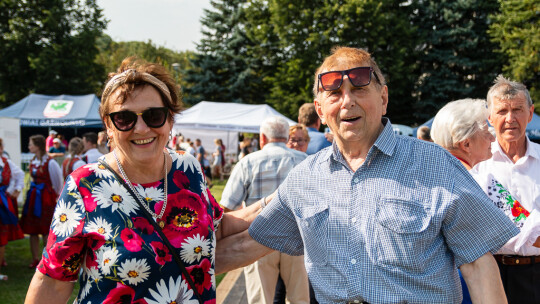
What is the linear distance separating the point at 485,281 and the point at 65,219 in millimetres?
1780

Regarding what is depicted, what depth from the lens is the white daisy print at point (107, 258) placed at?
1950 millimetres

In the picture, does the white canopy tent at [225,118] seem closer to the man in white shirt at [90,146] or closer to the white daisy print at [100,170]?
the man in white shirt at [90,146]

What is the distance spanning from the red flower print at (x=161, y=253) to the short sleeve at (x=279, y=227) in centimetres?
51

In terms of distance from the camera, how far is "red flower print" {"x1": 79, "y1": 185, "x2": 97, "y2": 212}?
201 cm

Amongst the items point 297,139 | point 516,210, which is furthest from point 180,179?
point 297,139

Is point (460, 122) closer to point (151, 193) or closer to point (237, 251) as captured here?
point (237, 251)

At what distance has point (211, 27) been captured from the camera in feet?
115

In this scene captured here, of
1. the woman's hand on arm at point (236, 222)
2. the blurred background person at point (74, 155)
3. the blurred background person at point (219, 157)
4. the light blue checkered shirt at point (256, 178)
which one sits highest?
the woman's hand on arm at point (236, 222)

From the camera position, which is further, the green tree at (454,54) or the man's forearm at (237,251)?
the green tree at (454,54)

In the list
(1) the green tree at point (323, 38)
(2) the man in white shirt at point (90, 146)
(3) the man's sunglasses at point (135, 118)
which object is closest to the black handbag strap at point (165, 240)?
(3) the man's sunglasses at point (135, 118)

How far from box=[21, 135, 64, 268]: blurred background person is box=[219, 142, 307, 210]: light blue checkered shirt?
365 cm

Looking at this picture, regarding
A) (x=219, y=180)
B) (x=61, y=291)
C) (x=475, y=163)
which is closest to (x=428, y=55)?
(x=219, y=180)

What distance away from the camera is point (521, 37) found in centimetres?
2784

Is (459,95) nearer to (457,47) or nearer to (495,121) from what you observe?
(457,47)
